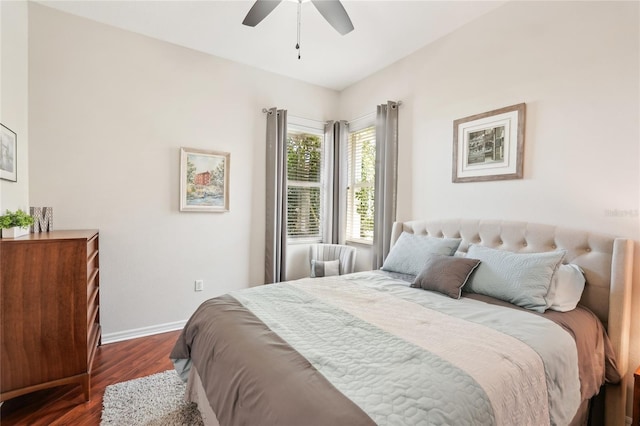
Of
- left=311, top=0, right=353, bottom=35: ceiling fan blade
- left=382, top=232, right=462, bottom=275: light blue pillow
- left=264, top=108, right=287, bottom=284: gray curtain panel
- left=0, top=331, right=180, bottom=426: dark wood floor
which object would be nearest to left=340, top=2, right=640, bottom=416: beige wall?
left=382, top=232, right=462, bottom=275: light blue pillow

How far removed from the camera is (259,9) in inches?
79.5

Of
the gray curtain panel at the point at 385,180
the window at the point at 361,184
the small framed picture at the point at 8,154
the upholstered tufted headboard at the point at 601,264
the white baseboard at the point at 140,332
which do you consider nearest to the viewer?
the upholstered tufted headboard at the point at 601,264

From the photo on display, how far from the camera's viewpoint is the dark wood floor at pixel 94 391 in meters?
1.86

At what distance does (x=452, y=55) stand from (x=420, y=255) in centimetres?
189

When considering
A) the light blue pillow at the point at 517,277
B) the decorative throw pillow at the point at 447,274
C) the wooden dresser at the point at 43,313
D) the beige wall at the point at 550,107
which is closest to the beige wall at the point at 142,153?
the wooden dresser at the point at 43,313

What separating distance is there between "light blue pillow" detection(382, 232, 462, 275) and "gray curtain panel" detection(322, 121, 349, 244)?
1361 millimetres

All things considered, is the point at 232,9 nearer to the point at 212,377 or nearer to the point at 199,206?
the point at 199,206

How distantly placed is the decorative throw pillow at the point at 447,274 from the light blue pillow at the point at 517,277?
0.28 feet

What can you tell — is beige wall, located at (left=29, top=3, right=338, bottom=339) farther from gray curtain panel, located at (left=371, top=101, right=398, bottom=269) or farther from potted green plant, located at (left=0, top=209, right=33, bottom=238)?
gray curtain panel, located at (left=371, top=101, right=398, bottom=269)

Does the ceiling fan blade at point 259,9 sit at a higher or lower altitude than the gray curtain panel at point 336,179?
higher

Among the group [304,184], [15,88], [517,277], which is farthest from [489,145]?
[15,88]

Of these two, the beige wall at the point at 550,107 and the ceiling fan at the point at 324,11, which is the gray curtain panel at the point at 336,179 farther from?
the ceiling fan at the point at 324,11

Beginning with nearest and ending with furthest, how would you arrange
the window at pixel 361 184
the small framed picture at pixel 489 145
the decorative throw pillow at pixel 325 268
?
1. the small framed picture at pixel 489 145
2. the decorative throw pillow at pixel 325 268
3. the window at pixel 361 184

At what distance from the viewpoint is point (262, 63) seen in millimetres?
3492
